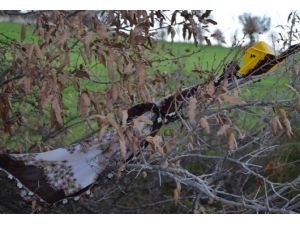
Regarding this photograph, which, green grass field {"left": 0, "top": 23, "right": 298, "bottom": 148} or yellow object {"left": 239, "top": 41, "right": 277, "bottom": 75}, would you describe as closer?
yellow object {"left": 239, "top": 41, "right": 277, "bottom": 75}

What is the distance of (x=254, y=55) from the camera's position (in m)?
2.46

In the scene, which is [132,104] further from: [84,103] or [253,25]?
[253,25]

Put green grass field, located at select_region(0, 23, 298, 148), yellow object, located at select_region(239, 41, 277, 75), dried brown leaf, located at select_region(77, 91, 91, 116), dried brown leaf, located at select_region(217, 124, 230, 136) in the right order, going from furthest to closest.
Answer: green grass field, located at select_region(0, 23, 298, 148), yellow object, located at select_region(239, 41, 277, 75), dried brown leaf, located at select_region(77, 91, 91, 116), dried brown leaf, located at select_region(217, 124, 230, 136)

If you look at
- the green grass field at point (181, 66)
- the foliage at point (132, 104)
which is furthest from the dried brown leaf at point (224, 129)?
the green grass field at point (181, 66)

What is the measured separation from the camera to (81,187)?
245 cm

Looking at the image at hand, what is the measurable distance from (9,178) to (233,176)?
4.79 ft

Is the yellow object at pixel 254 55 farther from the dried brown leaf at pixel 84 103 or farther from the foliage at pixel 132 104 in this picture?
the dried brown leaf at pixel 84 103

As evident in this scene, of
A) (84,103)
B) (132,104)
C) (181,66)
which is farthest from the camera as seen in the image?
(181,66)

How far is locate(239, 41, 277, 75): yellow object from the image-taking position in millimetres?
2438

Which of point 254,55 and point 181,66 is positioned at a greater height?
point 254,55

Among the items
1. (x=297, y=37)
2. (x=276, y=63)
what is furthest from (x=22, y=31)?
(x=297, y=37)

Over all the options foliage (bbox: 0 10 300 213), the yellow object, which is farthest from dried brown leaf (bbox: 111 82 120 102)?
the yellow object

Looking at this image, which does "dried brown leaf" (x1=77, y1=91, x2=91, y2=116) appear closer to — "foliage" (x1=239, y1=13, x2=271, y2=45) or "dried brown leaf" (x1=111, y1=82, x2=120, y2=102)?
"dried brown leaf" (x1=111, y1=82, x2=120, y2=102)

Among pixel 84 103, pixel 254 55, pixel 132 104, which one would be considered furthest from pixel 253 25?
pixel 84 103
